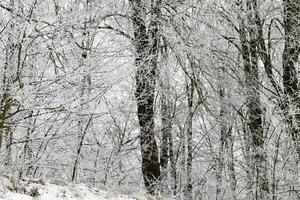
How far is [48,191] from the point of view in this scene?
5.63 meters

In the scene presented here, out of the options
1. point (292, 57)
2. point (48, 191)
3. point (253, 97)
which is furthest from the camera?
point (253, 97)

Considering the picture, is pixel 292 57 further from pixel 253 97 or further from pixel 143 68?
pixel 143 68

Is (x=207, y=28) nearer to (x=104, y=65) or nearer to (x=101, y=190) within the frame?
(x=104, y=65)

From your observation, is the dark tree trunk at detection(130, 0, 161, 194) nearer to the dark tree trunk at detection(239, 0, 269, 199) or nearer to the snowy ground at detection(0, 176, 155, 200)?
the dark tree trunk at detection(239, 0, 269, 199)

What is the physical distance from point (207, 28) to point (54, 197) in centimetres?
544

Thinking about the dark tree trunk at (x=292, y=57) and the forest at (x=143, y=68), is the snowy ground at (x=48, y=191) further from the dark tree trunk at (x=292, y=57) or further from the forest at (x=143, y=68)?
the dark tree trunk at (x=292, y=57)

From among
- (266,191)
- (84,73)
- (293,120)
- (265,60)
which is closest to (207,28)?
(265,60)

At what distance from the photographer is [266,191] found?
26.8 feet

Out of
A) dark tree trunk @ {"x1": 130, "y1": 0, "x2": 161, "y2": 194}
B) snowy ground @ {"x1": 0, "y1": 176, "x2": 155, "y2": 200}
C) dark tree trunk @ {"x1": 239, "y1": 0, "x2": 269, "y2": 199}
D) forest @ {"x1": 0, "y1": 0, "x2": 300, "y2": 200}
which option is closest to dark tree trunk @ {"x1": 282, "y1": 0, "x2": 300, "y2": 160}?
forest @ {"x1": 0, "y1": 0, "x2": 300, "y2": 200}

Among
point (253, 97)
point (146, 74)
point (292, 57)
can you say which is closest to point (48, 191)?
point (146, 74)

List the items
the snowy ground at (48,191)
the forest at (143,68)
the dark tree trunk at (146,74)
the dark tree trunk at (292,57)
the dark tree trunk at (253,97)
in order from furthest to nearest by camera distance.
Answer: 1. the dark tree trunk at (253,97)
2. the dark tree trunk at (292,57)
3. the dark tree trunk at (146,74)
4. the forest at (143,68)
5. the snowy ground at (48,191)

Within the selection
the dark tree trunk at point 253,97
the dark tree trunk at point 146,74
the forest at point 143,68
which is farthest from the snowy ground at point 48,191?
the dark tree trunk at point 253,97

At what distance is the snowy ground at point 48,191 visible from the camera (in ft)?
16.3

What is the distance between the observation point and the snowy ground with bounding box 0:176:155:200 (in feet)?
16.3
